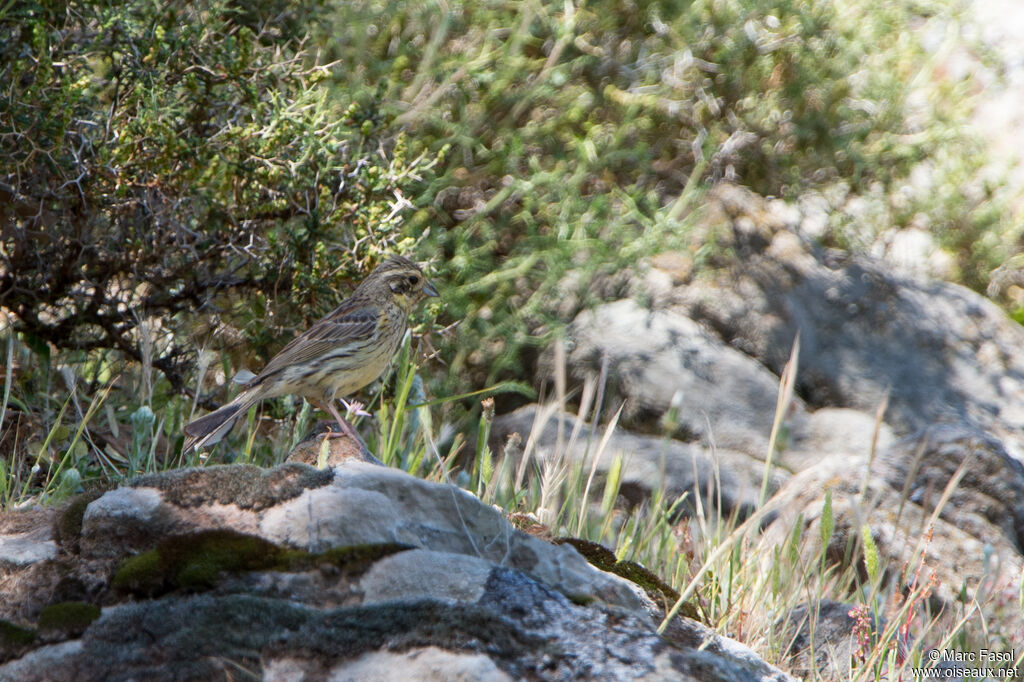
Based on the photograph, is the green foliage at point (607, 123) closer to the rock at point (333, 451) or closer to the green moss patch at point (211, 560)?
the rock at point (333, 451)

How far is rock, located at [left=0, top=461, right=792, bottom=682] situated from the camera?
7.99 ft

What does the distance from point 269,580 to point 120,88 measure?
329 centimetres

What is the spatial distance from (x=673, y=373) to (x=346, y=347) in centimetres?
273

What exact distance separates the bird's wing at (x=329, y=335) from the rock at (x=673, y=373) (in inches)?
87.5


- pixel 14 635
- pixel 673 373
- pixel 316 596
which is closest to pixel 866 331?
pixel 673 373

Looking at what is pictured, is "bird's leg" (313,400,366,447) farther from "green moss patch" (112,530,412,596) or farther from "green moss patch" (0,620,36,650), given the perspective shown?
"green moss patch" (0,620,36,650)

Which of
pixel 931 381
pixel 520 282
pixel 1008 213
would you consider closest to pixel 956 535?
pixel 931 381

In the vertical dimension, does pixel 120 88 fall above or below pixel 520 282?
above

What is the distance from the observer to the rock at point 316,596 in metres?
2.44

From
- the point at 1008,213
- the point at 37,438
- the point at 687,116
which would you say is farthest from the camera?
the point at 1008,213

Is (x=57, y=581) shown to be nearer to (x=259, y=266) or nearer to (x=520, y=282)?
(x=259, y=266)

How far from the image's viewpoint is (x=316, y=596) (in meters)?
2.62

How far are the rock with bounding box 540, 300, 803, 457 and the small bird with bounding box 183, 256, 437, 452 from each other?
2.05m

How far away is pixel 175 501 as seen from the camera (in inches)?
113
